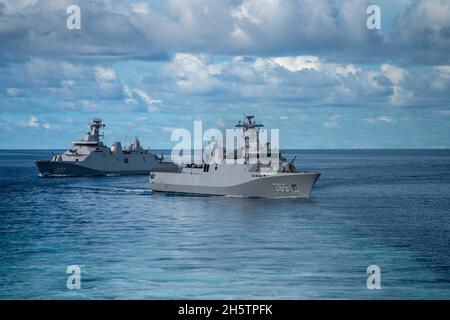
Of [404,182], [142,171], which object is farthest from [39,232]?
[142,171]

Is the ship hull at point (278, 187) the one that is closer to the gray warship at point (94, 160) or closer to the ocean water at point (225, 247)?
the ocean water at point (225, 247)

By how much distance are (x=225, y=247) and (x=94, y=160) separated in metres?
72.1

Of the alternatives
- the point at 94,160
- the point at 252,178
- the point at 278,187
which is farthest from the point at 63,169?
the point at 278,187

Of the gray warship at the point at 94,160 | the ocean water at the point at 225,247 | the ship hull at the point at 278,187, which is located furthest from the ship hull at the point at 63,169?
the ship hull at the point at 278,187

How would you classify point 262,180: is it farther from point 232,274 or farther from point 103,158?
point 103,158

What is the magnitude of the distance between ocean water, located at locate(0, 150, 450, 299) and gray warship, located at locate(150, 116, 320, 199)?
1555 millimetres

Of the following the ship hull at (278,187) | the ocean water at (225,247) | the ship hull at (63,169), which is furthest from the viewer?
the ship hull at (63,169)

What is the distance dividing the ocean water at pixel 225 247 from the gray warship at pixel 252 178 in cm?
156

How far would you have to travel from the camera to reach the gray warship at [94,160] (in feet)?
346

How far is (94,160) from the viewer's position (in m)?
107

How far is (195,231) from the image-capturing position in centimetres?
4538
